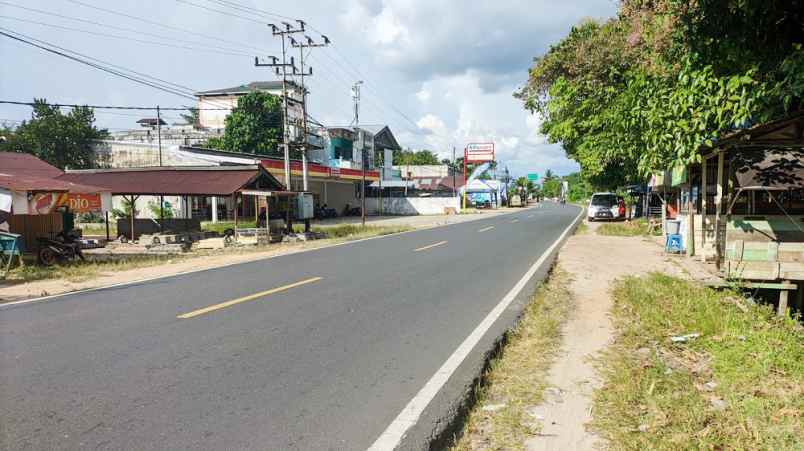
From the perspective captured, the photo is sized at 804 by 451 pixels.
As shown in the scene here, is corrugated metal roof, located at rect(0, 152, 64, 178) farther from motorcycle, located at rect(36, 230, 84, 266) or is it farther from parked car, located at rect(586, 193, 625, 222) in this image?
parked car, located at rect(586, 193, 625, 222)

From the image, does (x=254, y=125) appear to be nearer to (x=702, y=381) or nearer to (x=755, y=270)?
(x=755, y=270)

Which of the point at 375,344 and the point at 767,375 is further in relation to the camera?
the point at 375,344

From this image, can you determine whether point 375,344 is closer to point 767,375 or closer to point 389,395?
point 389,395

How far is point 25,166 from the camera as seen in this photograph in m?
18.3

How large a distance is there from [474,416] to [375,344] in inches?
72.9

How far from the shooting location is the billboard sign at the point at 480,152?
219ft

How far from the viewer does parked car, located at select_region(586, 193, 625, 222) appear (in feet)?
105

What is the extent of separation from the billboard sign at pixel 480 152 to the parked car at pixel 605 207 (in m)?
33.8

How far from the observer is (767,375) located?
13.9ft

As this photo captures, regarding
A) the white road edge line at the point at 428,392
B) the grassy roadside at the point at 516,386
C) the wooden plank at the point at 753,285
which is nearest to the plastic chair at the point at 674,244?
the wooden plank at the point at 753,285

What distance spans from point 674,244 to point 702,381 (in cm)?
1039

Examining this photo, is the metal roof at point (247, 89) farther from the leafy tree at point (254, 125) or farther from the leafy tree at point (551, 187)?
the leafy tree at point (551, 187)

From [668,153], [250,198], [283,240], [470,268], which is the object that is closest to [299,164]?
[250,198]

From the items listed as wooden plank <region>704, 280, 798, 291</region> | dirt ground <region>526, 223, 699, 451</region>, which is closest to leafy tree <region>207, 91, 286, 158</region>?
dirt ground <region>526, 223, 699, 451</region>
